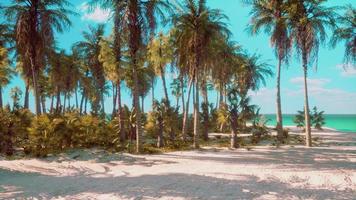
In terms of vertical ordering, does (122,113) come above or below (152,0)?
below

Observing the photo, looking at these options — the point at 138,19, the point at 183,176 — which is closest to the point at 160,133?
the point at 138,19

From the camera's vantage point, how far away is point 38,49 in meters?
20.9

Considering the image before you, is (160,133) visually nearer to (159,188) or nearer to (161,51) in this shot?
(161,51)

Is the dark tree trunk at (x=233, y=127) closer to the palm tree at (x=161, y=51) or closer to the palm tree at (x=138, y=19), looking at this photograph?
the palm tree at (x=138, y=19)

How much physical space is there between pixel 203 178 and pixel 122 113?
13975 millimetres

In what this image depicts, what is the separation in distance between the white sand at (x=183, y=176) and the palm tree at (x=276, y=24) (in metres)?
8.64

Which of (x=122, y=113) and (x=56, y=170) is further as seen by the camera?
(x=122, y=113)

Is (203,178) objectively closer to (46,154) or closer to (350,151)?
(46,154)

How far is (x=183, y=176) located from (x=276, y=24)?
15.4 m

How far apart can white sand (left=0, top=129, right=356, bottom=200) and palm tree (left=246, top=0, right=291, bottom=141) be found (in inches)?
340

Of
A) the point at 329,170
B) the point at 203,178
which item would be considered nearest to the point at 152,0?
the point at 203,178

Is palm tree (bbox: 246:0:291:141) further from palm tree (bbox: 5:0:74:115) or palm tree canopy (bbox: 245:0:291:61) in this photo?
palm tree (bbox: 5:0:74:115)

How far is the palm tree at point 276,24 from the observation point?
23.5 meters

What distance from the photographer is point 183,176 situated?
39.9 ft
